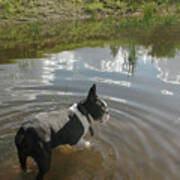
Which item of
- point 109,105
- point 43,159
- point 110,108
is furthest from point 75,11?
point 43,159

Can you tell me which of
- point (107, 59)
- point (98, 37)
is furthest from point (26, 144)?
point (98, 37)

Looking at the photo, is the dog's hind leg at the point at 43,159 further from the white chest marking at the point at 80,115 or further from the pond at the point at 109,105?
the white chest marking at the point at 80,115

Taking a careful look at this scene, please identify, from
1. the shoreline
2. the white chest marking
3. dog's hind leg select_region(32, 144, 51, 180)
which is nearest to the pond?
dog's hind leg select_region(32, 144, 51, 180)

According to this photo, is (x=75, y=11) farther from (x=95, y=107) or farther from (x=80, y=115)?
(x=80, y=115)

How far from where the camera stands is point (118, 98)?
26.8 feet

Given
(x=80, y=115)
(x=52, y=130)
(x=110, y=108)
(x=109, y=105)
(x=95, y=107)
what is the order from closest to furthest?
(x=52, y=130)
(x=80, y=115)
(x=95, y=107)
(x=110, y=108)
(x=109, y=105)

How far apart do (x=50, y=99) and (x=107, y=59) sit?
17.5 feet

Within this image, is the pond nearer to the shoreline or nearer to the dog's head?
the dog's head

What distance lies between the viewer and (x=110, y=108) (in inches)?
295

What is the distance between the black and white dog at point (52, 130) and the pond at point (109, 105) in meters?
0.75

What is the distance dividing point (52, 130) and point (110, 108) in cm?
335

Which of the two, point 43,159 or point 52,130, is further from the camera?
point 52,130

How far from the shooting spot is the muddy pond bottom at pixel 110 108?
5.07 meters

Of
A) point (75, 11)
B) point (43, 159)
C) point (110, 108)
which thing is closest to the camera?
point (43, 159)
